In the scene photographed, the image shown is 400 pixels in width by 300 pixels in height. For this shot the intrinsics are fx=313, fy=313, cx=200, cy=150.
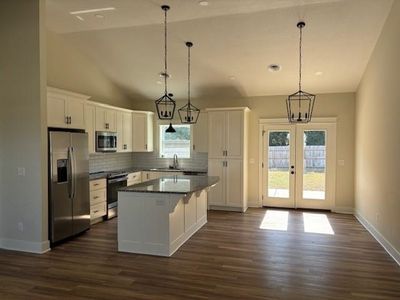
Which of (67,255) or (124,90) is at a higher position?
(124,90)

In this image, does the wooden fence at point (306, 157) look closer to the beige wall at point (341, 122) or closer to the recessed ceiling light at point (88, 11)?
the beige wall at point (341, 122)

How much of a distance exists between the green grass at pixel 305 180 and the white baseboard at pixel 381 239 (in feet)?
3.60

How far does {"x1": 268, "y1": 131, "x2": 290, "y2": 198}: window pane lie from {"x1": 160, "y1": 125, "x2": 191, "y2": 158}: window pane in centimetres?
206

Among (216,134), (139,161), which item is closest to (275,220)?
(216,134)

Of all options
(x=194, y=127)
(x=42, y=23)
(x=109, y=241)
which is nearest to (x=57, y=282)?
(x=109, y=241)

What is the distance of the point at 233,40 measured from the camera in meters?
5.23

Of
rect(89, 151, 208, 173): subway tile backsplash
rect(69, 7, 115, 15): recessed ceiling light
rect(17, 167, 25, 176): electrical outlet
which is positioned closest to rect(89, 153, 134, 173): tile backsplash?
rect(89, 151, 208, 173): subway tile backsplash

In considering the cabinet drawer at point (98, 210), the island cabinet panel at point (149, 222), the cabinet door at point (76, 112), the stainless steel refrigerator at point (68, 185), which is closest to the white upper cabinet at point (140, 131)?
the cabinet drawer at point (98, 210)

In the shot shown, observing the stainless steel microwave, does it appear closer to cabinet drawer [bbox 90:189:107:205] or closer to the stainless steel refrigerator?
cabinet drawer [bbox 90:189:107:205]

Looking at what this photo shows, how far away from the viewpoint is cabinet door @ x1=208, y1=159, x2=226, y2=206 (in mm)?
7249

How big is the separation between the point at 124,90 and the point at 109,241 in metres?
4.08

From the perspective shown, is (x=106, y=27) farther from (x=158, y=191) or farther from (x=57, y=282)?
(x=57, y=282)

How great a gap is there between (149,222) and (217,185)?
3163mm

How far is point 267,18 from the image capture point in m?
4.62
